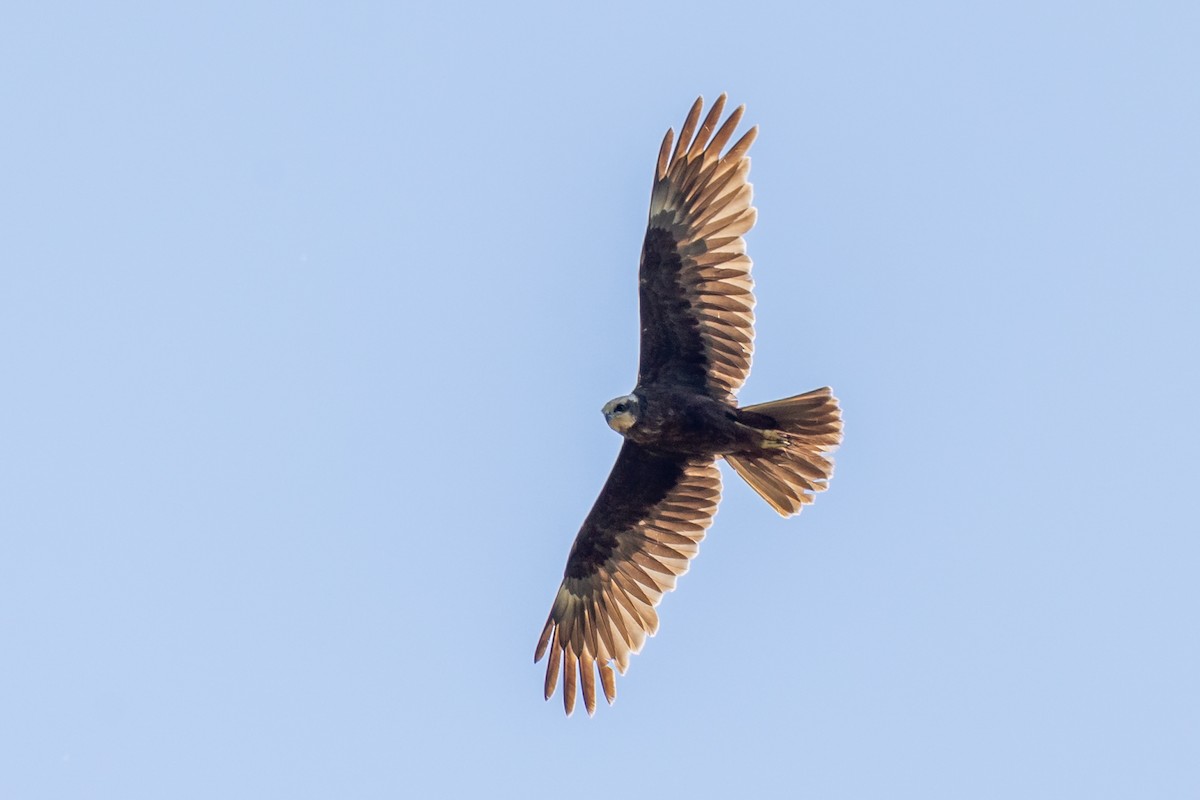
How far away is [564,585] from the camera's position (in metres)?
16.2

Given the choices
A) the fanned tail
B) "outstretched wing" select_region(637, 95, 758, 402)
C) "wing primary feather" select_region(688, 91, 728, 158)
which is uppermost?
"wing primary feather" select_region(688, 91, 728, 158)

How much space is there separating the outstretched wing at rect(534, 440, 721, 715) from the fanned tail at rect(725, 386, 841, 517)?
0.67 m

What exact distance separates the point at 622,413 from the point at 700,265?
136 cm

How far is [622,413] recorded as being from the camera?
583 inches

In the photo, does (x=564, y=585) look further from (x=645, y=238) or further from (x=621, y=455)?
(x=645, y=238)

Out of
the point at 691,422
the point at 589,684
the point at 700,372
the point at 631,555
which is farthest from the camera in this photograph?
the point at 631,555

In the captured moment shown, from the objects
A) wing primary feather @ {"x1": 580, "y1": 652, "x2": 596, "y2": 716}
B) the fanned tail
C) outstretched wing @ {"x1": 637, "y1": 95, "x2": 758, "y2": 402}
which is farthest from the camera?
wing primary feather @ {"x1": 580, "y1": 652, "x2": 596, "y2": 716}

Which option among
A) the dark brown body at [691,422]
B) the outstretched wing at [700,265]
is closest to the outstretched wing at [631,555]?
the dark brown body at [691,422]

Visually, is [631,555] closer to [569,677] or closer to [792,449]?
[569,677]

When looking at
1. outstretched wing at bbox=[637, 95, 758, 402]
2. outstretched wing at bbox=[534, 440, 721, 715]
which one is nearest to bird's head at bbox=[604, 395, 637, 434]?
outstretched wing at bbox=[637, 95, 758, 402]

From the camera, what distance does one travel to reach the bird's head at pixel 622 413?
1481 cm

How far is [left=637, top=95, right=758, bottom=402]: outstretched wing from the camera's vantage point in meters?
14.9

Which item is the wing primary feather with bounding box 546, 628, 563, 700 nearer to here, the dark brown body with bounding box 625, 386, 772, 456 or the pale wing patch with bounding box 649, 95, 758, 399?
the dark brown body with bounding box 625, 386, 772, 456

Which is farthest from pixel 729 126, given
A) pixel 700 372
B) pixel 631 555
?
pixel 631 555
